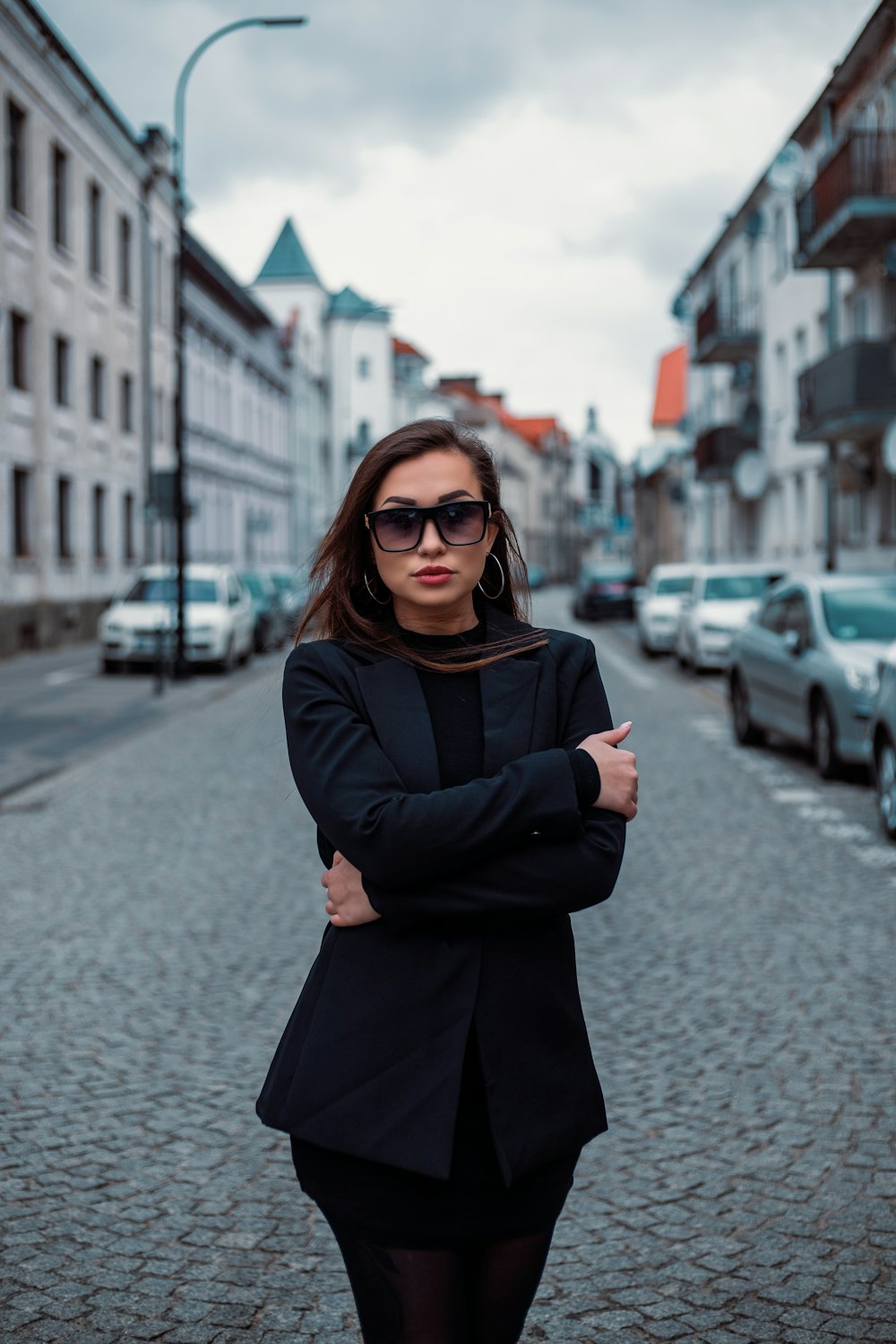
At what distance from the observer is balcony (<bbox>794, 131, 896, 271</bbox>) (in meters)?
26.8

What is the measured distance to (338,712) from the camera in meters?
2.24

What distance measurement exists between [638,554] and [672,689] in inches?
2334

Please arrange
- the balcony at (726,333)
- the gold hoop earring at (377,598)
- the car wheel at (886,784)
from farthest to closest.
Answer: the balcony at (726,333)
the car wheel at (886,784)
the gold hoop earring at (377,598)

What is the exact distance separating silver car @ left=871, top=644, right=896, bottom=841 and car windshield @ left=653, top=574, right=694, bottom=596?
2034 centimetres

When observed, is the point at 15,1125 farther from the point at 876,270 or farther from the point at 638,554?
the point at 638,554

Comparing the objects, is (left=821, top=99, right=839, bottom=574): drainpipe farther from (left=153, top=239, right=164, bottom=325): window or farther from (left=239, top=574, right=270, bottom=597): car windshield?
(left=153, top=239, right=164, bottom=325): window

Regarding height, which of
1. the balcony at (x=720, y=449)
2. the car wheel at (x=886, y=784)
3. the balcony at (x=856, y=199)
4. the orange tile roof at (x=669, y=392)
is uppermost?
the orange tile roof at (x=669, y=392)

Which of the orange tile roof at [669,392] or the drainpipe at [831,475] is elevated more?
the orange tile roof at [669,392]

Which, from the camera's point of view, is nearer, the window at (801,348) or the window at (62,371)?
the window at (62,371)

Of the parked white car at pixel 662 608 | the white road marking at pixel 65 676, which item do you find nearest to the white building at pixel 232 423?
the parked white car at pixel 662 608

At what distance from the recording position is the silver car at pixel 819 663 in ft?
39.4

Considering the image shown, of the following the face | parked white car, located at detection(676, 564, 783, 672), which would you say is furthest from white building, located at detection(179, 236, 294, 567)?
the face

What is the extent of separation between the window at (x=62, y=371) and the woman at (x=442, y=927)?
30.6 metres

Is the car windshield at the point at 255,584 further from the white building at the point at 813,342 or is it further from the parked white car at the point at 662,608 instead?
the white building at the point at 813,342
